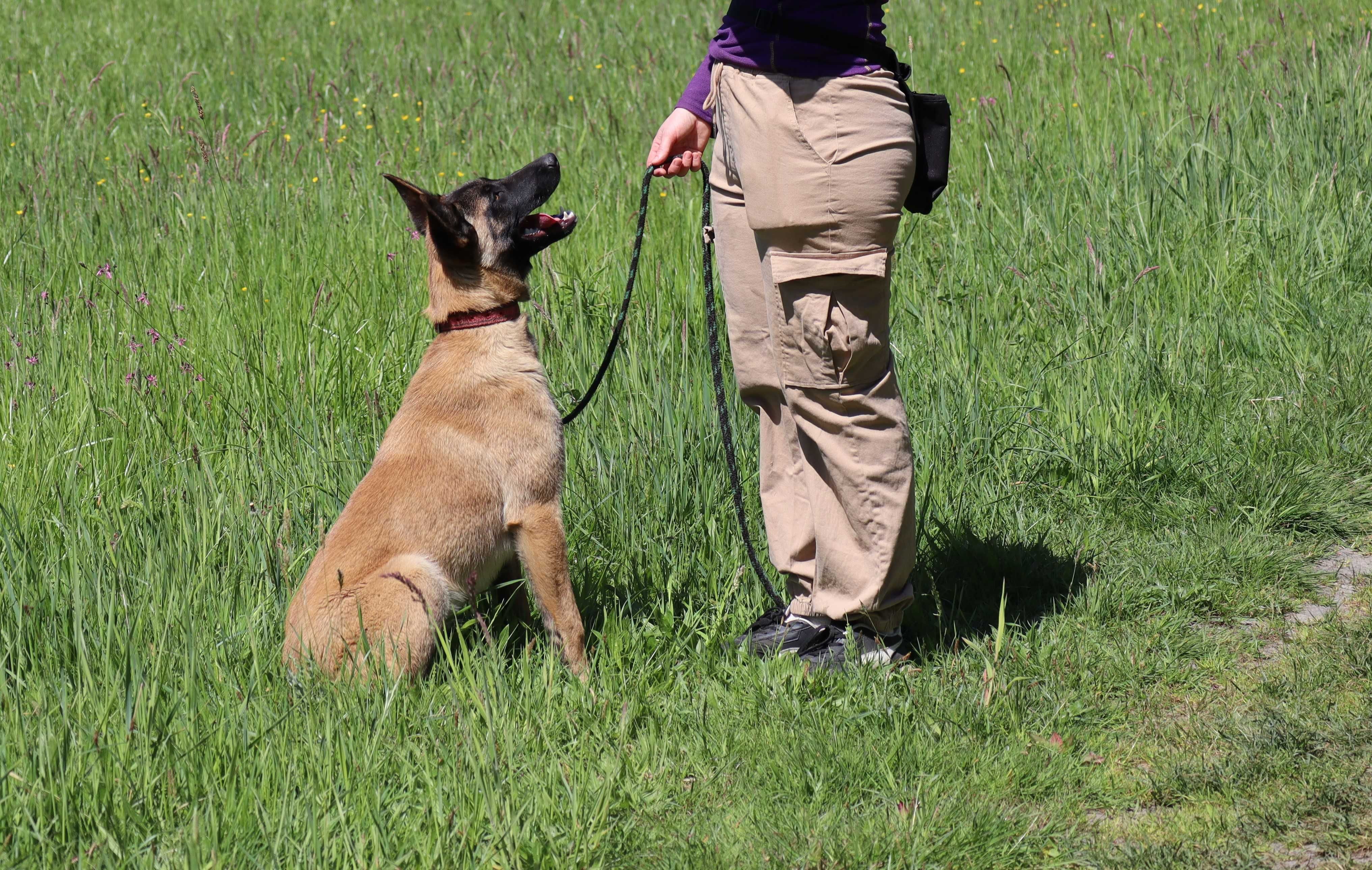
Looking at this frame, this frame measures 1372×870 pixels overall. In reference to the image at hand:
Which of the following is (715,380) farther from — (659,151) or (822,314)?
(822,314)

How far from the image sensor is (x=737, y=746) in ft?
9.17

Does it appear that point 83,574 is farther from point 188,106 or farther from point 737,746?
point 188,106

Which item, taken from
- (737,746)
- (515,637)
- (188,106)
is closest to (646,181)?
(515,637)

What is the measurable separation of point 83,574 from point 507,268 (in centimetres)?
143

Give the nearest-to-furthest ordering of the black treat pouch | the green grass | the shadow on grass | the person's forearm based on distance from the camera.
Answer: the green grass < the black treat pouch < the person's forearm < the shadow on grass

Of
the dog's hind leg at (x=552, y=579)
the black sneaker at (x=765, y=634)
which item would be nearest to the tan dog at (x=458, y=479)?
the dog's hind leg at (x=552, y=579)

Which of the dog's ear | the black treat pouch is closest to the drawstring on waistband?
the black treat pouch

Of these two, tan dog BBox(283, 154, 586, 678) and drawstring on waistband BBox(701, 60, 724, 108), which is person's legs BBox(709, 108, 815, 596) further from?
tan dog BBox(283, 154, 586, 678)

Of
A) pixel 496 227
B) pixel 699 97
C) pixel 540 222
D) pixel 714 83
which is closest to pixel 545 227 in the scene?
pixel 540 222

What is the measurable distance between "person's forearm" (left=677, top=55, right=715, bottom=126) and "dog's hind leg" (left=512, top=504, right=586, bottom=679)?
1.18 meters

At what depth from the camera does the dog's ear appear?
10.3 feet

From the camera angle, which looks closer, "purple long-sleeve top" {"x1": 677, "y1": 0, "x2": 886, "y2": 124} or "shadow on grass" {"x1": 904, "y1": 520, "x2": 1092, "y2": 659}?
"purple long-sleeve top" {"x1": 677, "y1": 0, "x2": 886, "y2": 124}

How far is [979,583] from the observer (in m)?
3.53

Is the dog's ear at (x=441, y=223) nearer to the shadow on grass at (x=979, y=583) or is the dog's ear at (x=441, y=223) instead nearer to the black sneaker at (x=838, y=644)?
the black sneaker at (x=838, y=644)
